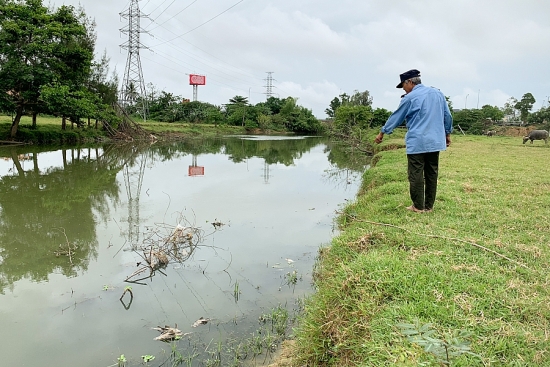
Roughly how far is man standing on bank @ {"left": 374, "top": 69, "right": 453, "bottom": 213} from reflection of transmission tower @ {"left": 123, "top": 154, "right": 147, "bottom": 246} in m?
3.81

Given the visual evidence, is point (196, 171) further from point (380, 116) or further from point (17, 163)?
point (380, 116)

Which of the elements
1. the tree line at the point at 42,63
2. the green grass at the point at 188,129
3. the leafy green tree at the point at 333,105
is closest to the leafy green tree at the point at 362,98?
the leafy green tree at the point at 333,105

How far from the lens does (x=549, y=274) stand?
245 centimetres

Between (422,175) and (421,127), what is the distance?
510mm

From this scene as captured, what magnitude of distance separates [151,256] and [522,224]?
159 inches

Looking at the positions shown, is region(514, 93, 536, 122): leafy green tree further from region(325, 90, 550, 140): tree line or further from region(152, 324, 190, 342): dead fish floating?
region(152, 324, 190, 342): dead fish floating

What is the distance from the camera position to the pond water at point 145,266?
295 centimetres

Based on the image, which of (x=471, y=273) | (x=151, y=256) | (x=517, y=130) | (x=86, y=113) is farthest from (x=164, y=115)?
(x=471, y=273)

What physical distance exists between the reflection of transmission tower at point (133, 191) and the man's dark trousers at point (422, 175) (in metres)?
3.77

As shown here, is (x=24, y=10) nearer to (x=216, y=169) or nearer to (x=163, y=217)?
(x=216, y=169)

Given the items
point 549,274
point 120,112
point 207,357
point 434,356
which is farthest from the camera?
point 120,112

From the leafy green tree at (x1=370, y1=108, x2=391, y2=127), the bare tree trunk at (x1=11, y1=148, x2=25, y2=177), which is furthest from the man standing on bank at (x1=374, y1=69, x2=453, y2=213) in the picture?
the leafy green tree at (x1=370, y1=108, x2=391, y2=127)

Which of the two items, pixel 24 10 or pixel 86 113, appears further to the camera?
pixel 86 113

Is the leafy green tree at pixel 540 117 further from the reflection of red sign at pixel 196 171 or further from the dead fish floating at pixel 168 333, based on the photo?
the dead fish floating at pixel 168 333
